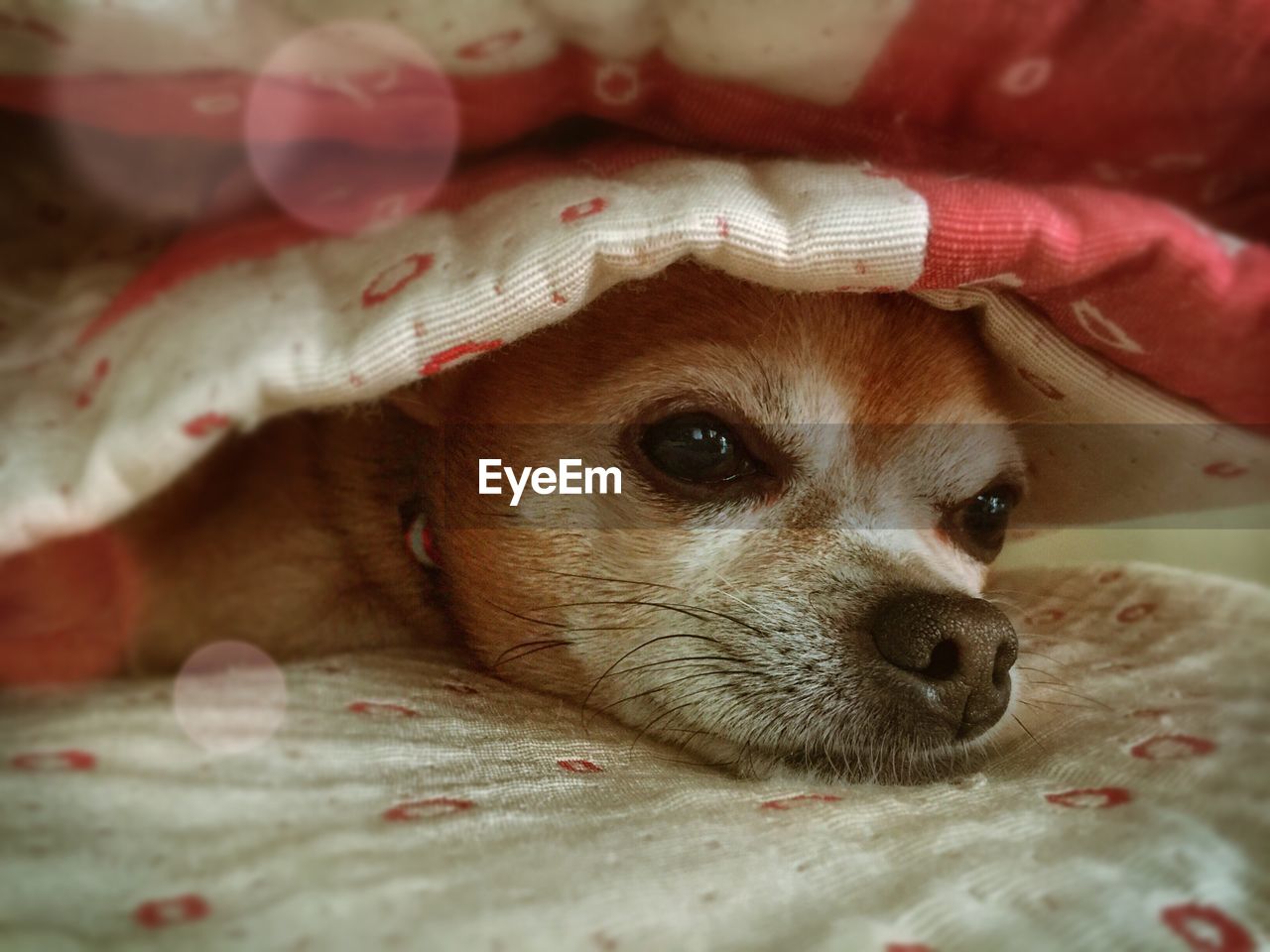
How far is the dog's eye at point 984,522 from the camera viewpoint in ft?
4.46

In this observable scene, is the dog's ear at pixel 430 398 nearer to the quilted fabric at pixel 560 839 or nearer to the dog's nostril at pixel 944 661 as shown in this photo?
the quilted fabric at pixel 560 839

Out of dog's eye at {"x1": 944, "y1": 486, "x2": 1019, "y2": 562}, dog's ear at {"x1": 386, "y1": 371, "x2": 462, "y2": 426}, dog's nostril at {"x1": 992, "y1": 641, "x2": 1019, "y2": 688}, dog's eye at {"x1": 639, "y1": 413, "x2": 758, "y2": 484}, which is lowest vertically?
dog's nostril at {"x1": 992, "y1": 641, "x2": 1019, "y2": 688}

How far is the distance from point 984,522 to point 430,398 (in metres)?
0.87

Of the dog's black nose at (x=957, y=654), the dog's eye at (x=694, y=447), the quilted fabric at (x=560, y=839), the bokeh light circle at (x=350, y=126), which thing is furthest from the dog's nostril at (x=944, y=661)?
the bokeh light circle at (x=350, y=126)

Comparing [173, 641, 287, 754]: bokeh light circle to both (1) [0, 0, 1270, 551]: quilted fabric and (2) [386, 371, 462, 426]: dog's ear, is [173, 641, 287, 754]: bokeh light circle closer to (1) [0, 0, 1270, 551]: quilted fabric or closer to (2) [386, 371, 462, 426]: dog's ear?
(1) [0, 0, 1270, 551]: quilted fabric

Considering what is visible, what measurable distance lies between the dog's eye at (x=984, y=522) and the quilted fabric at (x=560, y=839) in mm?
451

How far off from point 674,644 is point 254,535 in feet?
1.87

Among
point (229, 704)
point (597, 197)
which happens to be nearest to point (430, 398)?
point (597, 197)

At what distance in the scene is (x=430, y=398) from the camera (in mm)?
1180

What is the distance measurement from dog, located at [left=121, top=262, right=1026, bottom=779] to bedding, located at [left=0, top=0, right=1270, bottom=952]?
0.09 metres

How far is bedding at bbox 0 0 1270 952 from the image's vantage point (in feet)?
1.98

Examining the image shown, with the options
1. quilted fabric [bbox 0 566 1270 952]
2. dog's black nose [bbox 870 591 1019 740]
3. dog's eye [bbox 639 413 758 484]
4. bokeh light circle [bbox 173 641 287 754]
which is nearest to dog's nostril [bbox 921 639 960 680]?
dog's black nose [bbox 870 591 1019 740]

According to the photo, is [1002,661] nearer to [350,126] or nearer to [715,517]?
[715,517]

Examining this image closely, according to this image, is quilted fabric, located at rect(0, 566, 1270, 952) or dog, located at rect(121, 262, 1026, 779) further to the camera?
dog, located at rect(121, 262, 1026, 779)
